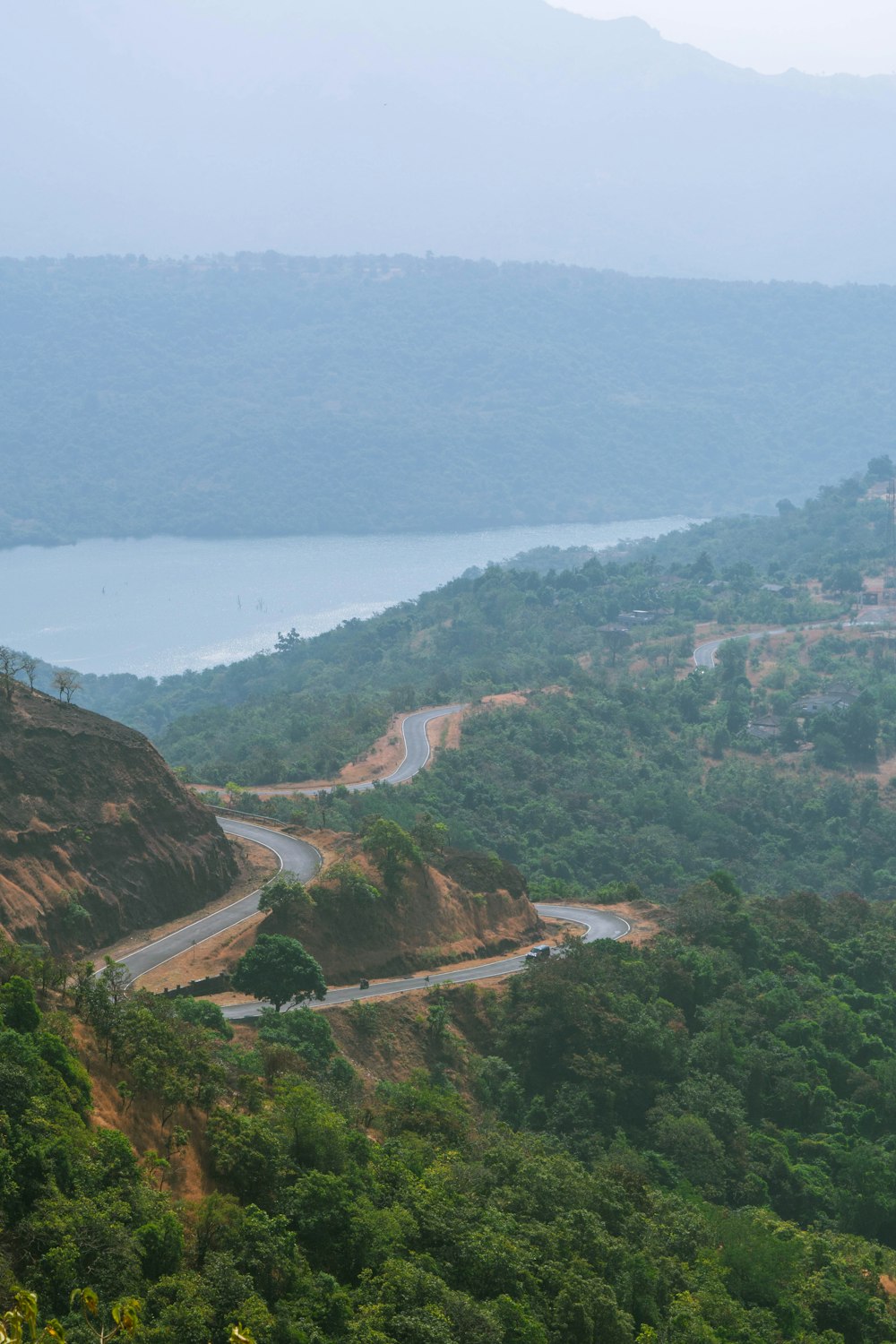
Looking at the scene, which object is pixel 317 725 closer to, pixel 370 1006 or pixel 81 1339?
pixel 370 1006

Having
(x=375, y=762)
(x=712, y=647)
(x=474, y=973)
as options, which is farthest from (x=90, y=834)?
(x=712, y=647)

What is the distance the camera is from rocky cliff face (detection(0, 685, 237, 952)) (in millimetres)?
29594

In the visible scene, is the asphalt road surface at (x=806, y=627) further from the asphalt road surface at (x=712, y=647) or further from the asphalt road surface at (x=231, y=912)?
the asphalt road surface at (x=231, y=912)

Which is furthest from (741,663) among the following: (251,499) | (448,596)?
(251,499)

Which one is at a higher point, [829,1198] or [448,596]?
[448,596]

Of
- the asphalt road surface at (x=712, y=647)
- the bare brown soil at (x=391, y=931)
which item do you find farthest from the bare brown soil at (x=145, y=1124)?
the asphalt road surface at (x=712, y=647)

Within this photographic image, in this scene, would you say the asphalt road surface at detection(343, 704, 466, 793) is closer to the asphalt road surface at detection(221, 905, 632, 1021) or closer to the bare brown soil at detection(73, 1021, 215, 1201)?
the asphalt road surface at detection(221, 905, 632, 1021)

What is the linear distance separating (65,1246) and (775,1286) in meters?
13.4

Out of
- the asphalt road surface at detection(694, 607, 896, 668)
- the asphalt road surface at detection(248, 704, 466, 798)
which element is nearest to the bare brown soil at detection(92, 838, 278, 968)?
the asphalt road surface at detection(248, 704, 466, 798)

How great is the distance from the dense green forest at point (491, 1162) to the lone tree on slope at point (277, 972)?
4.43 ft

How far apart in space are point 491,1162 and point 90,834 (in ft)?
39.6

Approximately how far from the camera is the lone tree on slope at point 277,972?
29672mm

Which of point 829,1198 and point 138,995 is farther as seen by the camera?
point 829,1198

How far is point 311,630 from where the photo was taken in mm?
130125
